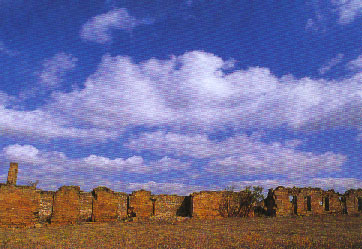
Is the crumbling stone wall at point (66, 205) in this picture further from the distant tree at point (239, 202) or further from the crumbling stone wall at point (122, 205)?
the distant tree at point (239, 202)

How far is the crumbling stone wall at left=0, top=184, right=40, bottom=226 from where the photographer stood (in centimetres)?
1875

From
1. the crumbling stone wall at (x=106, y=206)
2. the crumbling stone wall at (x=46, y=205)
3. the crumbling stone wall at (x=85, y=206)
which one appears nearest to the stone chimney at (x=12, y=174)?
the crumbling stone wall at (x=46, y=205)

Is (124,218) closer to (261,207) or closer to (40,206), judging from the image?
(40,206)

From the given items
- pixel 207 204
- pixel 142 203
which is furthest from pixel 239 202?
pixel 142 203

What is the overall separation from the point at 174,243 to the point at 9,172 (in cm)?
1660

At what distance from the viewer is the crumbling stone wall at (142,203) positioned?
24.7m

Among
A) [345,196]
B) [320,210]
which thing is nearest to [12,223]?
[320,210]

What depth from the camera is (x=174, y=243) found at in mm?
10266

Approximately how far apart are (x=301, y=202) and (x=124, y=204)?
55.6 feet

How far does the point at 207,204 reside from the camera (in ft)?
85.0

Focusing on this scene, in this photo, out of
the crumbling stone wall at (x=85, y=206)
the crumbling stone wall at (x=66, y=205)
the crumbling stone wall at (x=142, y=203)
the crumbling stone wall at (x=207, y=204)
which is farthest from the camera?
the crumbling stone wall at (x=207, y=204)

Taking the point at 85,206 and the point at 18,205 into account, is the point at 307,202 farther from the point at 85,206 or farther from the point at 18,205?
the point at 18,205

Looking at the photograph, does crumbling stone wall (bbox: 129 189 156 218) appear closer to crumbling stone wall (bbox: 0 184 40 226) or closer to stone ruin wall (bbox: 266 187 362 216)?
crumbling stone wall (bbox: 0 184 40 226)

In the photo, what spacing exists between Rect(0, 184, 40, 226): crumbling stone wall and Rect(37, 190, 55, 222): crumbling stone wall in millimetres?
440
